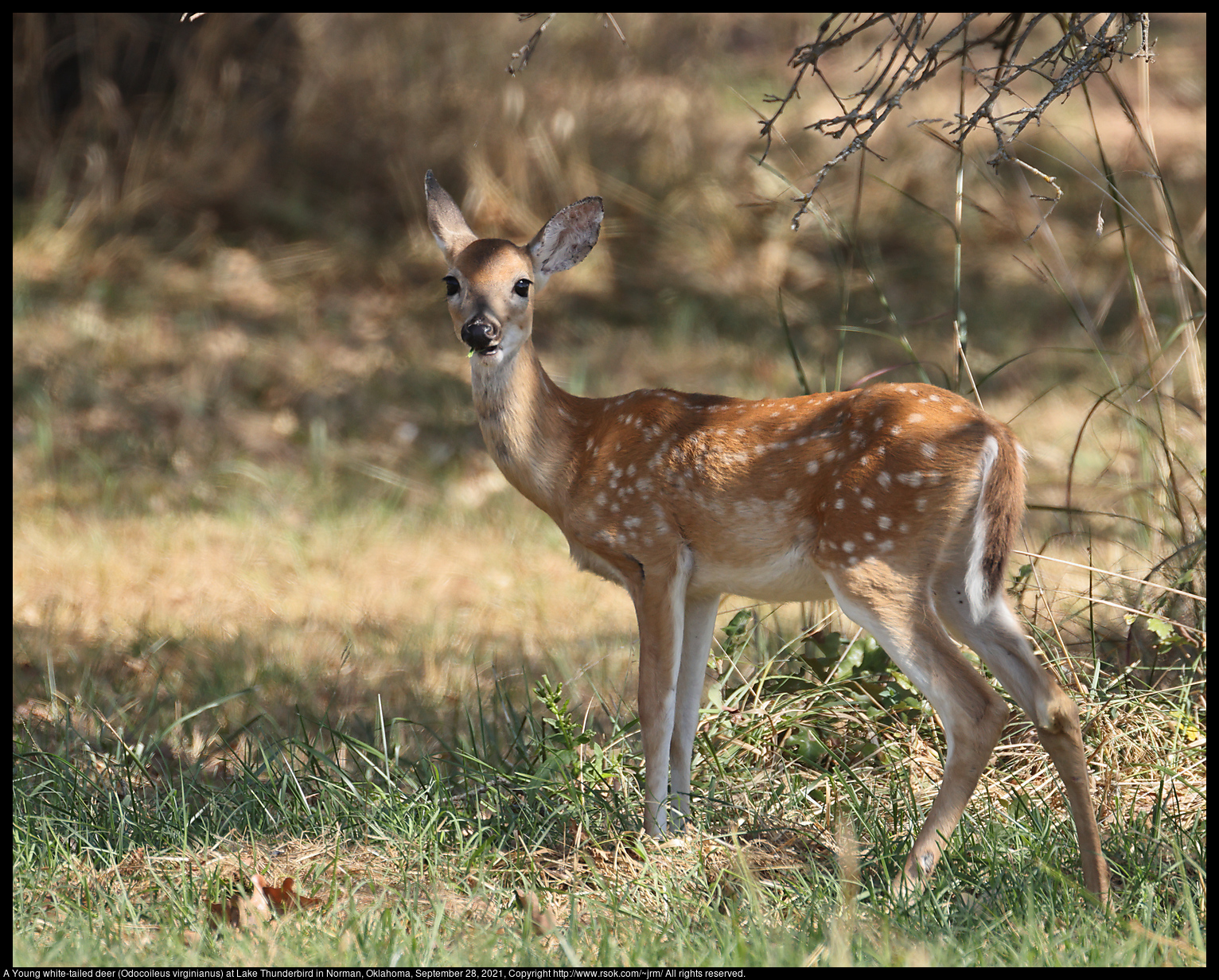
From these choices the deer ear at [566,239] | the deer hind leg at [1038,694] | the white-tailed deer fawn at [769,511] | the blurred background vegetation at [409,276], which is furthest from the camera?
the blurred background vegetation at [409,276]

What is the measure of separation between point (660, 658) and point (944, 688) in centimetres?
81

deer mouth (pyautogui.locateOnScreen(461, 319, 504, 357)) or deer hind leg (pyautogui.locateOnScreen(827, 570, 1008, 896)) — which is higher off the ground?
deer mouth (pyautogui.locateOnScreen(461, 319, 504, 357))

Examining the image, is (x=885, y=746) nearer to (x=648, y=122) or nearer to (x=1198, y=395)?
(x=1198, y=395)

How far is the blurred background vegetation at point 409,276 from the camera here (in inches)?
290

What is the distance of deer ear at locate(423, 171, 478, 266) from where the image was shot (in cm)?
425

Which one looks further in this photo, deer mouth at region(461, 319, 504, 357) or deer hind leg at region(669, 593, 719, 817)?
deer hind leg at region(669, 593, 719, 817)

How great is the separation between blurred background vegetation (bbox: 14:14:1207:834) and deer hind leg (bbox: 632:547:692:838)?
8.83 feet

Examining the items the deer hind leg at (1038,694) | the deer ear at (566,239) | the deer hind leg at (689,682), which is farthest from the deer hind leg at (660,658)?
the deer ear at (566,239)

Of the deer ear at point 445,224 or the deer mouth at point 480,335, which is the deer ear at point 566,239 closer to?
the deer ear at point 445,224

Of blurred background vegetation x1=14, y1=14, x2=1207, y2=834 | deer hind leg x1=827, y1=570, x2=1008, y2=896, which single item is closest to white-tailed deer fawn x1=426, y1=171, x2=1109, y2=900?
deer hind leg x1=827, y1=570, x2=1008, y2=896

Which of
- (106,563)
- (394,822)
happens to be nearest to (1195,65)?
(106,563)

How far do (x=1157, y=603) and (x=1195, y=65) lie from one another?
10980 mm

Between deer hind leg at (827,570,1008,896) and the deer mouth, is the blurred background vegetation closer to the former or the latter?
the deer mouth

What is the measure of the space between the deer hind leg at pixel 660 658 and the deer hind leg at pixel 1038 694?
0.74 metres
